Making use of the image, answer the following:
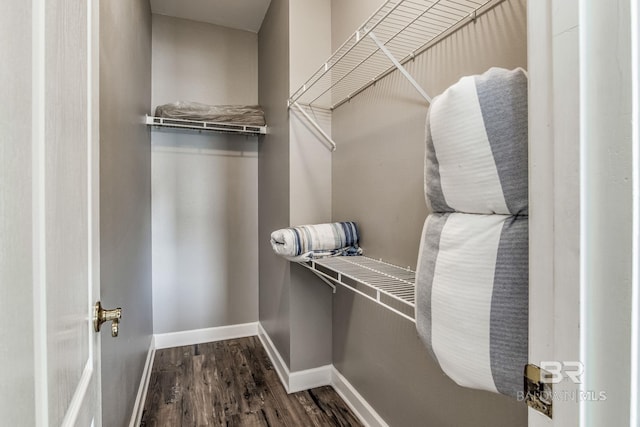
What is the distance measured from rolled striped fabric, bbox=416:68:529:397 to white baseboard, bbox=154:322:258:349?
7.11 feet

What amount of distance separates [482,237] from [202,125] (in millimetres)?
2105

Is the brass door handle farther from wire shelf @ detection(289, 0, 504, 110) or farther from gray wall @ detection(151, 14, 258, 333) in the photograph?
→ gray wall @ detection(151, 14, 258, 333)

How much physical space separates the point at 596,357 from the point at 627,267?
0.35ft

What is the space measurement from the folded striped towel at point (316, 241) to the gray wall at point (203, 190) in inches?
41.9

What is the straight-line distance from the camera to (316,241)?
1.51 meters

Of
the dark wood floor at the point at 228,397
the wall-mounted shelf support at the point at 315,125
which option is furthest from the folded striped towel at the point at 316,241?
the dark wood floor at the point at 228,397

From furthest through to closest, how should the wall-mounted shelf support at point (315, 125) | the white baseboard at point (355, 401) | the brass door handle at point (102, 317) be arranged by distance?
the wall-mounted shelf support at point (315, 125) → the white baseboard at point (355, 401) → the brass door handle at point (102, 317)

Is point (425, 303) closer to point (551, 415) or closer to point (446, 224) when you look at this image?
point (446, 224)

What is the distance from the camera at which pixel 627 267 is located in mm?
308

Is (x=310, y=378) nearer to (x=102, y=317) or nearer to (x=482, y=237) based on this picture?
(x=102, y=317)

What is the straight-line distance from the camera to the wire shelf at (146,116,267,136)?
2062mm

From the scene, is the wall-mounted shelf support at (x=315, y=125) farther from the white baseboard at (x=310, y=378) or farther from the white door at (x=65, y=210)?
the white baseboard at (x=310, y=378)

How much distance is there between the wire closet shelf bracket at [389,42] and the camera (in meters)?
0.95

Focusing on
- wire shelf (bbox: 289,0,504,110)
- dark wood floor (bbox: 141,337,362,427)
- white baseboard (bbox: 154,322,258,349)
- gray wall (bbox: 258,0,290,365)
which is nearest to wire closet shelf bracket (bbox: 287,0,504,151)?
wire shelf (bbox: 289,0,504,110)
